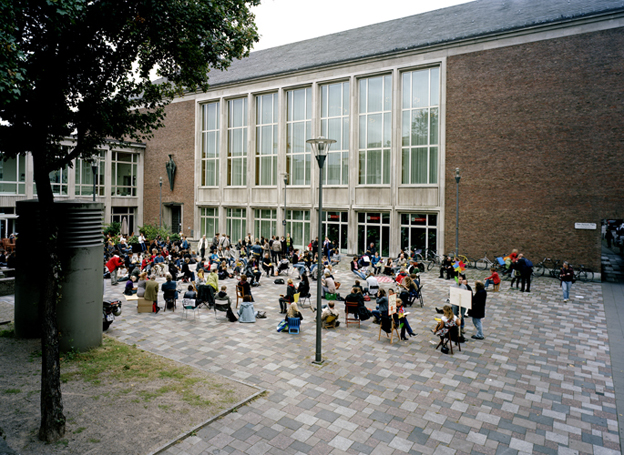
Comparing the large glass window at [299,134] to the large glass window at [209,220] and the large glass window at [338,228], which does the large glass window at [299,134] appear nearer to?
the large glass window at [338,228]

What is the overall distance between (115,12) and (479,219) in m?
20.9

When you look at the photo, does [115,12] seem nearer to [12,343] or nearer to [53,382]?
[53,382]

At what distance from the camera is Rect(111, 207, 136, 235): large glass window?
37.7 metres

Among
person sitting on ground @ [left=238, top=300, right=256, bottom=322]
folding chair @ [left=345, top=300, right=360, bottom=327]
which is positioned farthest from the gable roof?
person sitting on ground @ [left=238, top=300, right=256, bottom=322]

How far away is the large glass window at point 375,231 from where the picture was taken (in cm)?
2634

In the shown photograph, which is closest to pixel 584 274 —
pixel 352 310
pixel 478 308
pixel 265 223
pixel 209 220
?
pixel 478 308

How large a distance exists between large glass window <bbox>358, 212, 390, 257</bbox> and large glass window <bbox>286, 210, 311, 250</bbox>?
428cm

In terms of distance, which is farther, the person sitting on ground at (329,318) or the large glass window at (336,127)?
the large glass window at (336,127)

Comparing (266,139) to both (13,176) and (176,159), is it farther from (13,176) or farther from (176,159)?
(13,176)

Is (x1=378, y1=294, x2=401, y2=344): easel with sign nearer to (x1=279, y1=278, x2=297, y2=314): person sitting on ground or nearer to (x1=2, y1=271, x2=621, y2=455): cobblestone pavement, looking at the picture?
(x1=2, y1=271, x2=621, y2=455): cobblestone pavement

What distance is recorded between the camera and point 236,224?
110ft

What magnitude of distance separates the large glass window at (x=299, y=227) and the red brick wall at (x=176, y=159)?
397 inches

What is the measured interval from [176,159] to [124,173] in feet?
19.8

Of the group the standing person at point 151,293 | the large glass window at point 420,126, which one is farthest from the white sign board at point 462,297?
the large glass window at point 420,126
